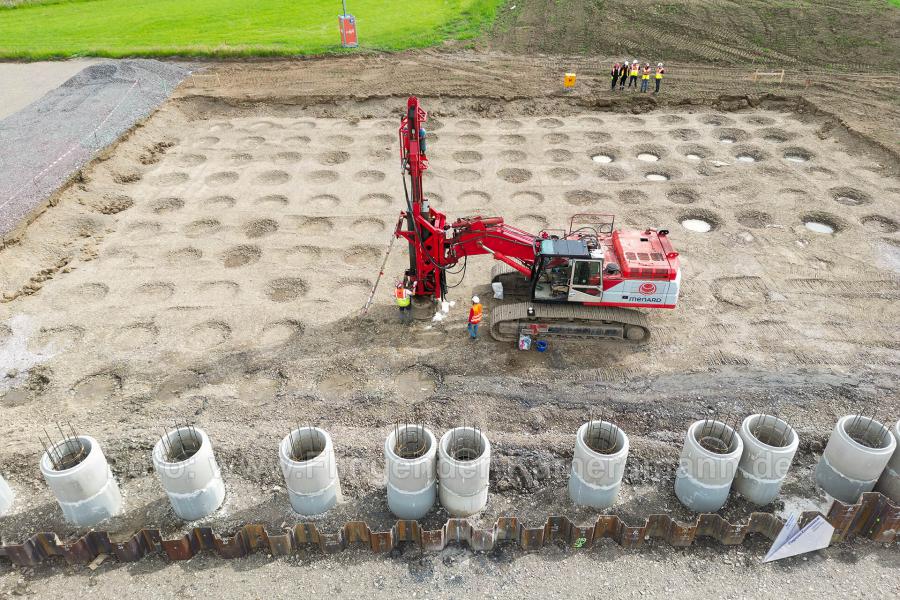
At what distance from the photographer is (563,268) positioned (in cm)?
1264

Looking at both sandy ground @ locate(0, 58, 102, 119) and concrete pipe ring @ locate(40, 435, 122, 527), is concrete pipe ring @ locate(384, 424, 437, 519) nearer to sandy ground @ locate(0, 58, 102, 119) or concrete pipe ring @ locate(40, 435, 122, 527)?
concrete pipe ring @ locate(40, 435, 122, 527)

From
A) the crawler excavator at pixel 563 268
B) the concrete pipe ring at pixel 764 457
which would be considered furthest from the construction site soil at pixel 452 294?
the concrete pipe ring at pixel 764 457

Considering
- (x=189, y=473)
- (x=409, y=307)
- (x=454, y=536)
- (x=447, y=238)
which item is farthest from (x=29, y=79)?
(x=454, y=536)

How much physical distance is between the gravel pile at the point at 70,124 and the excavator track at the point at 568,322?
1349cm

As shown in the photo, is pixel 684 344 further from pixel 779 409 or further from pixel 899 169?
pixel 899 169

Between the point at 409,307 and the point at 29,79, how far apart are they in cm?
2446

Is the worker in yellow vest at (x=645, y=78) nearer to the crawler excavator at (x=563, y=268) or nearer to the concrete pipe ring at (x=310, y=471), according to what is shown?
the crawler excavator at (x=563, y=268)

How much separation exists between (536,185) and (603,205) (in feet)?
7.62

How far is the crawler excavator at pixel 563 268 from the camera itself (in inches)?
486

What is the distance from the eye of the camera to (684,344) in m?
13.0

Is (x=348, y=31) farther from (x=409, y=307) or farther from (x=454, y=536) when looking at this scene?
(x=454, y=536)

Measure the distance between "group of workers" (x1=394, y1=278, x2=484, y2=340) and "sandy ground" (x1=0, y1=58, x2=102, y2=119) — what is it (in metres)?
19.6

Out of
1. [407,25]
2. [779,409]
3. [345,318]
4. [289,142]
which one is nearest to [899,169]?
[779,409]

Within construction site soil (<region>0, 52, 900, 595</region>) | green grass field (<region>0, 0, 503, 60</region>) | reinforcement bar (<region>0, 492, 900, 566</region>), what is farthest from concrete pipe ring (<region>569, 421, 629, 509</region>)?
green grass field (<region>0, 0, 503, 60</region>)
